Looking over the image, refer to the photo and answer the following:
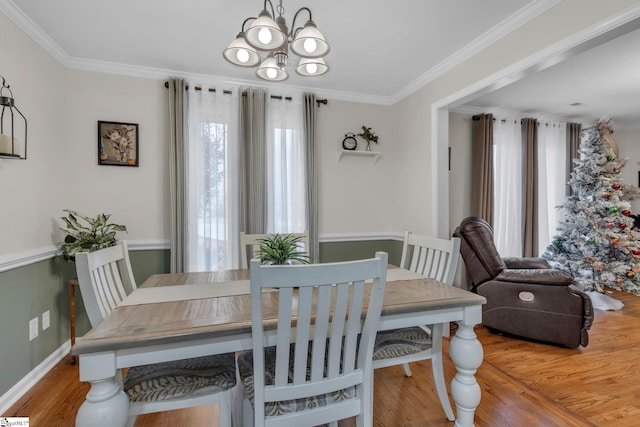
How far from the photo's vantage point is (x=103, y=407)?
41.2 inches

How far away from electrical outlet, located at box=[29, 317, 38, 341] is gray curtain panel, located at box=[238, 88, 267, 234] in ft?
5.29

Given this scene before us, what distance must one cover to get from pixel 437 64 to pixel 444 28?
1.98ft

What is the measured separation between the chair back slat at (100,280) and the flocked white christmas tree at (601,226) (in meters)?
4.66

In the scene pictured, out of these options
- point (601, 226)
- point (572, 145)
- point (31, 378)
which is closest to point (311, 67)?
point (31, 378)

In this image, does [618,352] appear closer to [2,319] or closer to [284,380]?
[284,380]

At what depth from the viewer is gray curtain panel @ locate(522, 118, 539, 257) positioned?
4.04 metres

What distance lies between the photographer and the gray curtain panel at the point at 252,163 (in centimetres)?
305

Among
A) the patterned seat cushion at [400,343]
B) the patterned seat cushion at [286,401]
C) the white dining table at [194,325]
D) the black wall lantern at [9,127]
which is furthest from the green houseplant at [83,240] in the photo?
the patterned seat cushion at [400,343]

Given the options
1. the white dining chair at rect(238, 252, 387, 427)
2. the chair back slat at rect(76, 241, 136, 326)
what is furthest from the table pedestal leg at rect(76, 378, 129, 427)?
the white dining chair at rect(238, 252, 387, 427)

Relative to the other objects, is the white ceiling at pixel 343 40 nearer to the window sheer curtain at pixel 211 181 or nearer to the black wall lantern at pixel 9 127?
the window sheer curtain at pixel 211 181

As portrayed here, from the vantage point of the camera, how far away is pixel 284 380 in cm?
111

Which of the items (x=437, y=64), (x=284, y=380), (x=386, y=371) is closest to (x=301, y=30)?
(x=284, y=380)

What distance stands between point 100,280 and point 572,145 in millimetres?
5656

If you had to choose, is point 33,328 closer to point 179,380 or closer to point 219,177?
point 179,380
